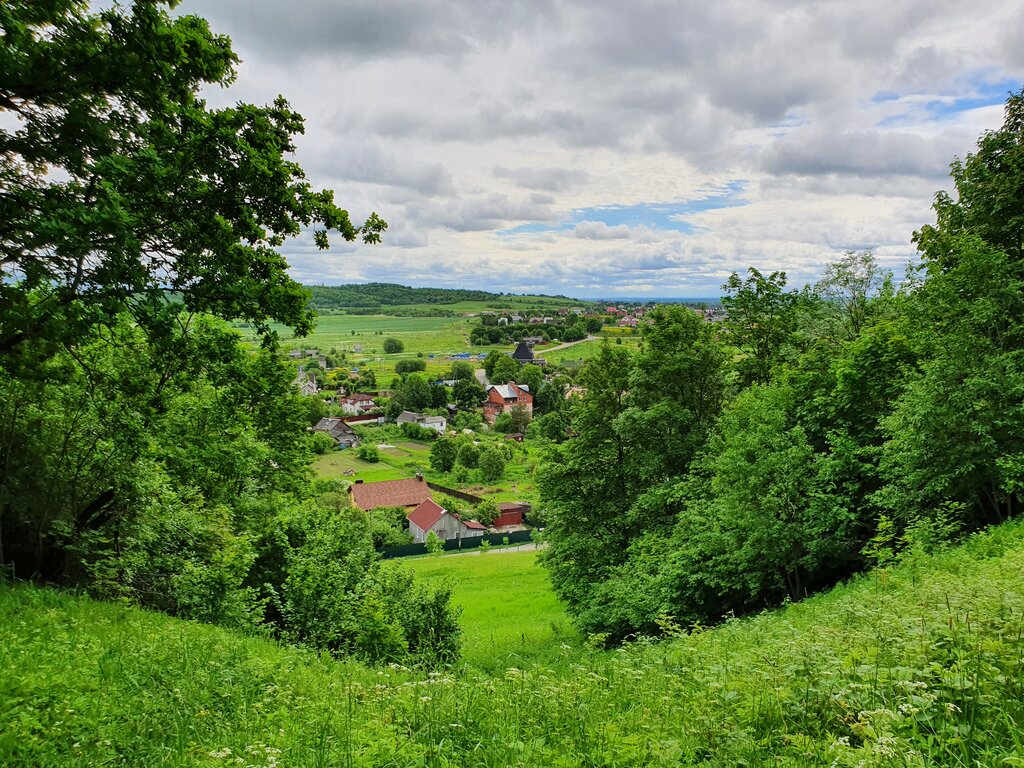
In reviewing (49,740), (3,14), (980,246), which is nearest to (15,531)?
(49,740)

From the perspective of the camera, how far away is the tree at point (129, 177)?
6039 mm

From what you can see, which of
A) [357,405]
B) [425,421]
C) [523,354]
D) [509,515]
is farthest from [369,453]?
[523,354]

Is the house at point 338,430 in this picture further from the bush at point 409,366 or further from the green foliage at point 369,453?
the bush at point 409,366

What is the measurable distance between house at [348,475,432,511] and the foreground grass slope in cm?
6253

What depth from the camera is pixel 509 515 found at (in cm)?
6881

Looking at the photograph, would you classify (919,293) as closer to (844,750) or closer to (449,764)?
(844,750)

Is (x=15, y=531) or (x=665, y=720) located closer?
(x=665, y=720)

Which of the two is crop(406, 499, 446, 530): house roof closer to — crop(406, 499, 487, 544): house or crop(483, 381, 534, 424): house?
crop(406, 499, 487, 544): house

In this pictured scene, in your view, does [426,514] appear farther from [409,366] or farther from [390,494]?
[409,366]

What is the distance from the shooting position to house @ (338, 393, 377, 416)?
419 ft

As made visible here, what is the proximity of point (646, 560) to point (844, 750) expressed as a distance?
1507cm

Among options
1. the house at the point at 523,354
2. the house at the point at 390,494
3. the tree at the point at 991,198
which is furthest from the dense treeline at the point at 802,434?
the house at the point at 523,354

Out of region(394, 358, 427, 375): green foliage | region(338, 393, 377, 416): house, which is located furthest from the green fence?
region(394, 358, 427, 375): green foliage

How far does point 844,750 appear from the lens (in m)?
3.46
